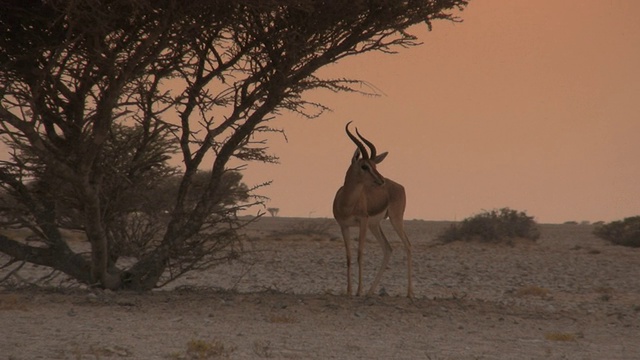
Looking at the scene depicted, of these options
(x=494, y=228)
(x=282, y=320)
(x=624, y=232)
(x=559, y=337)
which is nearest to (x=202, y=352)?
(x=282, y=320)

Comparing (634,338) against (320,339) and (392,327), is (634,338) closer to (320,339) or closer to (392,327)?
(392,327)

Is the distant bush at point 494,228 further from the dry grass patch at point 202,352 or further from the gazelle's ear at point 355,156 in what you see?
the dry grass patch at point 202,352

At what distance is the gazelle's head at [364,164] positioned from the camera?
54.8 feet

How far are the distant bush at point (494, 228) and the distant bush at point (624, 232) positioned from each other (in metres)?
3.39

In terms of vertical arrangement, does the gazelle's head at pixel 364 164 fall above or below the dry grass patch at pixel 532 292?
above

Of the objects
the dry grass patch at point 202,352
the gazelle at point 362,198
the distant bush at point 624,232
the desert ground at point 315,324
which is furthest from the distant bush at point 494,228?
the dry grass patch at point 202,352

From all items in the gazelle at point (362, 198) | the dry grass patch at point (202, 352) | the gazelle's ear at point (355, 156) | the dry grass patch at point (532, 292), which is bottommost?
the dry grass patch at point (202, 352)

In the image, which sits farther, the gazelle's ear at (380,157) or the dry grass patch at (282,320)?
the gazelle's ear at (380,157)

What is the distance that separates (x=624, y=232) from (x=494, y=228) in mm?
6084

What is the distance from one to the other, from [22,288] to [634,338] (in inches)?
331

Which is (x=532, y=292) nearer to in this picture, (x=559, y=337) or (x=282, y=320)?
(x=559, y=337)

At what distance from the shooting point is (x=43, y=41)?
1359 centimetres

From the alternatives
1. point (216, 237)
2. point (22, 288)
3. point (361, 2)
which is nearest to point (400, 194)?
point (216, 237)

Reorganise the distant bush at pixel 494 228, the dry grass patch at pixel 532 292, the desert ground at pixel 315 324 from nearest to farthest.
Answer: the desert ground at pixel 315 324, the dry grass patch at pixel 532 292, the distant bush at pixel 494 228
